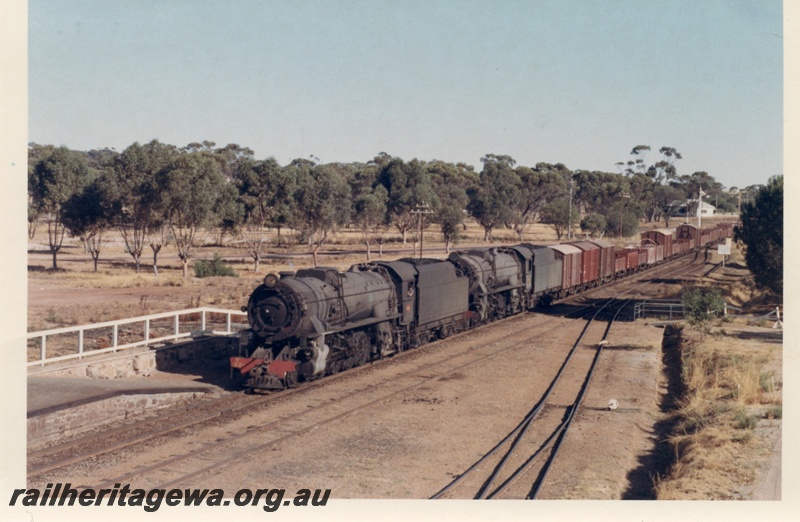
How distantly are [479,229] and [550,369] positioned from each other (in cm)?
11235

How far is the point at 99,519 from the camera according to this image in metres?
10.9

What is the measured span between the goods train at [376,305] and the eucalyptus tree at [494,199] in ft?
193

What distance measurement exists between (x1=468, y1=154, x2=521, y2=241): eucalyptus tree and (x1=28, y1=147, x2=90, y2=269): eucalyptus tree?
56.7 m

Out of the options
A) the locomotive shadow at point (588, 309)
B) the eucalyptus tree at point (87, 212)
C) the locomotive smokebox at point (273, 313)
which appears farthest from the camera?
the eucalyptus tree at point (87, 212)

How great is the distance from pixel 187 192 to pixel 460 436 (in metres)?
42.8

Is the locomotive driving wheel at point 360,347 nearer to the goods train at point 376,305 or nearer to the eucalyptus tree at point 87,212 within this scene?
the goods train at point 376,305

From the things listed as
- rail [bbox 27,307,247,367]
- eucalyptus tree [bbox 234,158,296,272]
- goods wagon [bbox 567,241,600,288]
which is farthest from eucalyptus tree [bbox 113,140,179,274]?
goods wagon [bbox 567,241,600,288]

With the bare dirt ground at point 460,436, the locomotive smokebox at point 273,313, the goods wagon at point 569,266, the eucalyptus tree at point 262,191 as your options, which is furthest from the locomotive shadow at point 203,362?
the eucalyptus tree at point 262,191

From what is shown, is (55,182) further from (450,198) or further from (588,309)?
(450,198)

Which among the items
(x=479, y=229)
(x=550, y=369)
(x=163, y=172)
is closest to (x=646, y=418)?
(x=550, y=369)

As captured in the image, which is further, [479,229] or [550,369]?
[479,229]

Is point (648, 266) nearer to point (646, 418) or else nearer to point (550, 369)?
point (550, 369)

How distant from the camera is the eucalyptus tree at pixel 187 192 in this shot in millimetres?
55656

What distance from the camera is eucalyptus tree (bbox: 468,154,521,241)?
104 metres
